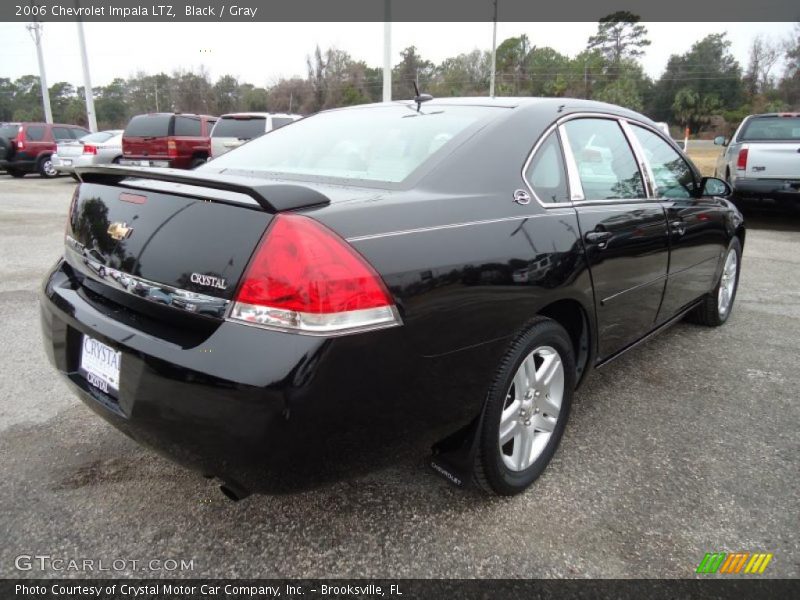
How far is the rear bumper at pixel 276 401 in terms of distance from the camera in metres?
1.51

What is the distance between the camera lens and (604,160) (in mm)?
2818

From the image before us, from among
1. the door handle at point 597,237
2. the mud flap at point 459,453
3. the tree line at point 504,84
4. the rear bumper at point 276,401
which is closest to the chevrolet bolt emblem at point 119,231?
the rear bumper at point 276,401

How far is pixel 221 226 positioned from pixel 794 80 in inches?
2430

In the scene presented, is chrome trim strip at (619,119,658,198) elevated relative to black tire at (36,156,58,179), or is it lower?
elevated

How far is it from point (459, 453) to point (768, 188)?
28.9ft

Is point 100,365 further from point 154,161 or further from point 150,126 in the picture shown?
point 150,126

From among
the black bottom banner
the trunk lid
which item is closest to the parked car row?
the trunk lid

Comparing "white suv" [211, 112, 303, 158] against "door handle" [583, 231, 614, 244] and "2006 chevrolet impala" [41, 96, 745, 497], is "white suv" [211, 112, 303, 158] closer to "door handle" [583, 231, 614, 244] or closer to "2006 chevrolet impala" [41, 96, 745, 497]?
"2006 chevrolet impala" [41, 96, 745, 497]

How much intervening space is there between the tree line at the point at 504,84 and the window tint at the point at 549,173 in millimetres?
54523

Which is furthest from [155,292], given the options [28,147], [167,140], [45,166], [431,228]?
[45,166]

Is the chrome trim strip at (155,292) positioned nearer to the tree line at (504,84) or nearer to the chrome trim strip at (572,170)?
the chrome trim strip at (572,170)

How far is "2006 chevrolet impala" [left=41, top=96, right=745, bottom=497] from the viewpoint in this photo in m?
1.55

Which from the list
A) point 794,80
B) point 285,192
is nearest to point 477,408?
point 285,192

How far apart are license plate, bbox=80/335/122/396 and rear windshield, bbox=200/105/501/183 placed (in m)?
0.99
